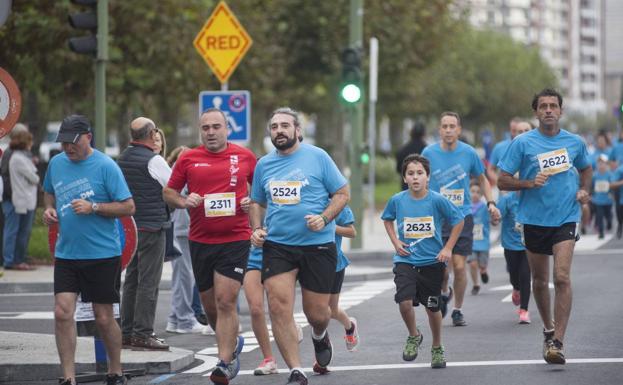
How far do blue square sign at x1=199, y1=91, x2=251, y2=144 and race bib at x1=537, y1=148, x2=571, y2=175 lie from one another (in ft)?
27.7

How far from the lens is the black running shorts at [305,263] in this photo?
1050cm

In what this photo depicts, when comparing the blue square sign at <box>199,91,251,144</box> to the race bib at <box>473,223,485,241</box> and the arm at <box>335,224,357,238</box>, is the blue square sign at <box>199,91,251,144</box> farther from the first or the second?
the arm at <box>335,224,357,238</box>

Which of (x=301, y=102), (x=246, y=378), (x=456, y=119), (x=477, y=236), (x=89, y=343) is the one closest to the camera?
(x=246, y=378)

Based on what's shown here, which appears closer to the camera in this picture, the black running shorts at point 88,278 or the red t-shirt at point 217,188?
the black running shorts at point 88,278

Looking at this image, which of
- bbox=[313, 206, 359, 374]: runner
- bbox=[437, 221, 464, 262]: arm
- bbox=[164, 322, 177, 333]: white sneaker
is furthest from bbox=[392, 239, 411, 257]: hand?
bbox=[164, 322, 177, 333]: white sneaker

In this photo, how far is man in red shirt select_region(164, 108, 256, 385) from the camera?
10727 mm

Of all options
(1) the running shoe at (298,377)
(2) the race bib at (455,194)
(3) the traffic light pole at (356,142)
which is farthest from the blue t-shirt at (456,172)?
(3) the traffic light pole at (356,142)

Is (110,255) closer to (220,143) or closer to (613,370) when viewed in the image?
(220,143)

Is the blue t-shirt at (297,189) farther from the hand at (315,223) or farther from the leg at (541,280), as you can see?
the leg at (541,280)

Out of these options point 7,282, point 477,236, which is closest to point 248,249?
point 477,236

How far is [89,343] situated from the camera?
12.9 metres

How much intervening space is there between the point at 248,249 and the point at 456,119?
14.4 ft

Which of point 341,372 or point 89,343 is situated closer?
point 341,372

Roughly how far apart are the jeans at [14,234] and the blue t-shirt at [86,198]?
10.4 meters
